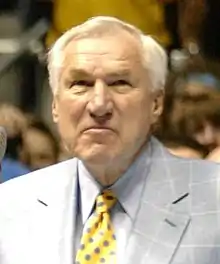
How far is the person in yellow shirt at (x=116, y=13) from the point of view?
5.51 ft

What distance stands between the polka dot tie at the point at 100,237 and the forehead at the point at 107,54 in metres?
0.16

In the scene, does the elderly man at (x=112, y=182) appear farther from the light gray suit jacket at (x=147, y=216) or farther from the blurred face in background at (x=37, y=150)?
the blurred face in background at (x=37, y=150)

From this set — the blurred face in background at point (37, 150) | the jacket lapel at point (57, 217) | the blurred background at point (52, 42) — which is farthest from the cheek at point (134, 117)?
the blurred face in background at point (37, 150)

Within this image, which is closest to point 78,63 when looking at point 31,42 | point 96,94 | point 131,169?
point 96,94

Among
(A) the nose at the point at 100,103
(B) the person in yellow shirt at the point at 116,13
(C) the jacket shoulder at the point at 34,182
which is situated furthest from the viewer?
(B) the person in yellow shirt at the point at 116,13

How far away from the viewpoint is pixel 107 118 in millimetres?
922

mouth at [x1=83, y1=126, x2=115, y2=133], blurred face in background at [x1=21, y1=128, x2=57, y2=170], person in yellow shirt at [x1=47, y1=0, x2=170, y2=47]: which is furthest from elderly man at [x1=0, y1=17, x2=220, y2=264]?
person in yellow shirt at [x1=47, y1=0, x2=170, y2=47]

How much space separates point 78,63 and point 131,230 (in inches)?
8.4

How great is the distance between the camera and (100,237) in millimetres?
953

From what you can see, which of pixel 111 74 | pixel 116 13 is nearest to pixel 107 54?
pixel 111 74

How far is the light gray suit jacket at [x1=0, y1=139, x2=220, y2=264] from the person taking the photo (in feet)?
3.06

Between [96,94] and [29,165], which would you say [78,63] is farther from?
[29,165]

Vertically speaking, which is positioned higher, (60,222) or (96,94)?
(96,94)

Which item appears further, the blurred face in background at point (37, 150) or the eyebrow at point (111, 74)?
the blurred face in background at point (37, 150)
